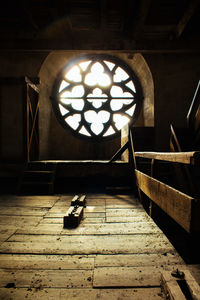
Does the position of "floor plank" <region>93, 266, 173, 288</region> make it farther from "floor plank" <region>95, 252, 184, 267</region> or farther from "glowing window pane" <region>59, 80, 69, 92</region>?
"glowing window pane" <region>59, 80, 69, 92</region>

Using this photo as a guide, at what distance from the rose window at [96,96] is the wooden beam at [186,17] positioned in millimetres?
2371

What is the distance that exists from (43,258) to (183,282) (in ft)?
3.67

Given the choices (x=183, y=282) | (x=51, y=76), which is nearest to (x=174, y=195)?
(x=183, y=282)

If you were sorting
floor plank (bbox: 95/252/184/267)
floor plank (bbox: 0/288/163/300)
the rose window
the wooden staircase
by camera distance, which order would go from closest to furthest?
floor plank (bbox: 0/288/163/300)
floor plank (bbox: 95/252/184/267)
the wooden staircase
the rose window

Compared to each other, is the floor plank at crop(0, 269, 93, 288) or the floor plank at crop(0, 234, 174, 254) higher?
the floor plank at crop(0, 269, 93, 288)

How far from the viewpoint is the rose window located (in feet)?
22.1

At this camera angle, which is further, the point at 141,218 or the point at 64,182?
the point at 64,182

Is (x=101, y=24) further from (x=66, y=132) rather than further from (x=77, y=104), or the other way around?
(x=66, y=132)

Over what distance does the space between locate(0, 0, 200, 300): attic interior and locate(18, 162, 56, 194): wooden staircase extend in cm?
3

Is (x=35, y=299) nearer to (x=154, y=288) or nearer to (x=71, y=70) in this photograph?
(x=154, y=288)

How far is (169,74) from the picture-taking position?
5719 mm

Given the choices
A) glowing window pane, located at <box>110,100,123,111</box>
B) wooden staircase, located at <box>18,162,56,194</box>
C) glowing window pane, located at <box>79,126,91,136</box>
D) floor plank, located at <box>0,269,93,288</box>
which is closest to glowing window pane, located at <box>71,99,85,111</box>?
glowing window pane, located at <box>79,126,91,136</box>

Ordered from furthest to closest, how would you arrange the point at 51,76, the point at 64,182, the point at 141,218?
the point at 51,76 → the point at 64,182 → the point at 141,218

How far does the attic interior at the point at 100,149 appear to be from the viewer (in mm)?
1337
